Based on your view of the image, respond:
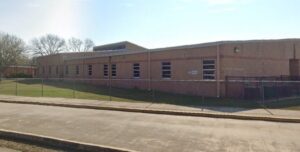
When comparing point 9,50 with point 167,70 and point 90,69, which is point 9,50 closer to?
point 90,69

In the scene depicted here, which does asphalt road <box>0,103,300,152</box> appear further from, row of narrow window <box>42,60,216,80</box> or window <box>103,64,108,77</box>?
window <box>103,64,108,77</box>

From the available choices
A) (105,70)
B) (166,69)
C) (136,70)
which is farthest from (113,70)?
(166,69)

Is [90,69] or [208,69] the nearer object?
[208,69]

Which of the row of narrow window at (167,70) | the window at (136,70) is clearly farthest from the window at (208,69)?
the window at (136,70)

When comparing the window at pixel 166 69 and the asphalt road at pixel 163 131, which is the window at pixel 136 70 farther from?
the asphalt road at pixel 163 131

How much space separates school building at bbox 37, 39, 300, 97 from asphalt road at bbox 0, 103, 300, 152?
7.30m

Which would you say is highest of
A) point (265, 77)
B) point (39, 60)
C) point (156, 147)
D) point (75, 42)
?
point (75, 42)

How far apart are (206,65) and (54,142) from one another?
47.4ft

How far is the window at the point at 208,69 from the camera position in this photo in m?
19.9

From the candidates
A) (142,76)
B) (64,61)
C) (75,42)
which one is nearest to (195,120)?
(142,76)

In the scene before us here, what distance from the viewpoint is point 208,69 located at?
20.2 m

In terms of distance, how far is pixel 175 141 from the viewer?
25.3ft

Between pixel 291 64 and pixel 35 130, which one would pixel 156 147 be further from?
pixel 291 64

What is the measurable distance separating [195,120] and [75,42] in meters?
90.2
